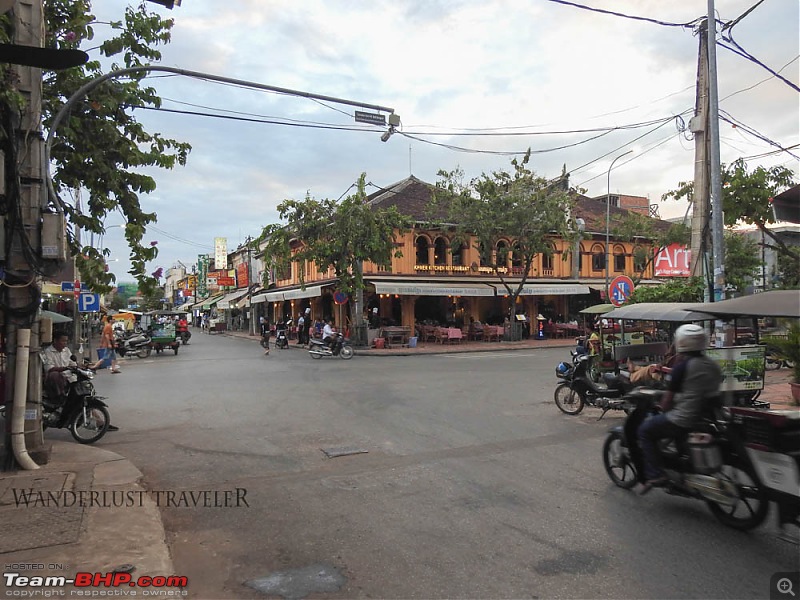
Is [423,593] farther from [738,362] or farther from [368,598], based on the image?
[738,362]

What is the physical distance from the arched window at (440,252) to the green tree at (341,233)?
223 inches

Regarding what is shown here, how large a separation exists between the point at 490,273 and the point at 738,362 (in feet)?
76.0

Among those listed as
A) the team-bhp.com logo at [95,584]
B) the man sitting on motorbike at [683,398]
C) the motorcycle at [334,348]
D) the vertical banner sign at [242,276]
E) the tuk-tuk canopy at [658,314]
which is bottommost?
the team-bhp.com logo at [95,584]

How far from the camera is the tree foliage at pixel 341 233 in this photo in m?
24.1

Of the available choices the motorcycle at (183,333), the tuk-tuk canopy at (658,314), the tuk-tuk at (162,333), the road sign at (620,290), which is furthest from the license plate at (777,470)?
the motorcycle at (183,333)

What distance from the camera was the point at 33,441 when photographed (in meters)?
6.21

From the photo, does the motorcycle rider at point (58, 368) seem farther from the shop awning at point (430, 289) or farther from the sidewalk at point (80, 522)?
the shop awning at point (430, 289)

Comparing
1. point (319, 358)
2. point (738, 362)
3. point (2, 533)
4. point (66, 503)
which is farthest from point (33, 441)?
point (319, 358)

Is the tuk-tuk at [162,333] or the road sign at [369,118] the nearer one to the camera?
the road sign at [369,118]

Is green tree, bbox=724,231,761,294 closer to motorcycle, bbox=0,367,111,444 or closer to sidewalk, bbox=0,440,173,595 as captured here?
motorcycle, bbox=0,367,111,444

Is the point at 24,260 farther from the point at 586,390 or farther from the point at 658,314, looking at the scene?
the point at 658,314

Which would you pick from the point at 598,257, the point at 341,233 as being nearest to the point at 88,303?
the point at 341,233

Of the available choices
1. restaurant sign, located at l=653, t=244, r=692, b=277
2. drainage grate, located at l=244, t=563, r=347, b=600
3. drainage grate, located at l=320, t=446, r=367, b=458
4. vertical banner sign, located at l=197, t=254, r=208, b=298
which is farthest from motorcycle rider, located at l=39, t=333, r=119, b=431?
vertical banner sign, located at l=197, t=254, r=208, b=298

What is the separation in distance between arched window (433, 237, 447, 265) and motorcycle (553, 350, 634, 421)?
21.1m
